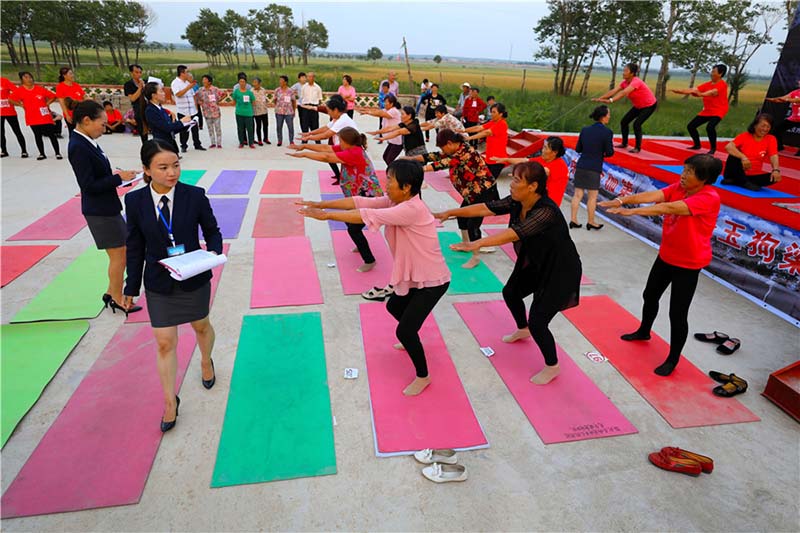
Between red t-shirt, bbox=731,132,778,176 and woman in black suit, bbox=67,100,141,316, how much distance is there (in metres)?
7.73

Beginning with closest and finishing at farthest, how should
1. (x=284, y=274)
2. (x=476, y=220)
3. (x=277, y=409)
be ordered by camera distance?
1. (x=277, y=409)
2. (x=284, y=274)
3. (x=476, y=220)

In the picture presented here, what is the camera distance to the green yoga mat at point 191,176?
8.93m

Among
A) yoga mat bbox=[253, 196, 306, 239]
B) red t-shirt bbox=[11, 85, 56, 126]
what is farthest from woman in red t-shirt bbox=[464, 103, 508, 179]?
red t-shirt bbox=[11, 85, 56, 126]

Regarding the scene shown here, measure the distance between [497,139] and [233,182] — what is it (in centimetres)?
→ 532

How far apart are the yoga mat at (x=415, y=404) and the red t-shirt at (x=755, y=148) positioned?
5537 mm

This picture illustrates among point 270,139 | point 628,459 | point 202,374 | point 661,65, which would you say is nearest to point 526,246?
point 628,459

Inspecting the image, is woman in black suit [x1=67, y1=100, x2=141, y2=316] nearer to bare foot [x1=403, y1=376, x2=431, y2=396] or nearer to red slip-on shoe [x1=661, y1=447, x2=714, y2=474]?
bare foot [x1=403, y1=376, x2=431, y2=396]

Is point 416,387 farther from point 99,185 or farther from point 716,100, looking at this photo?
point 716,100

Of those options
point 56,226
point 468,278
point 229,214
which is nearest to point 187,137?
point 229,214

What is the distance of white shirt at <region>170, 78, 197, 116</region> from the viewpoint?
33.0 ft

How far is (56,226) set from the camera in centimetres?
634

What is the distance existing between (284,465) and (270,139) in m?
12.5

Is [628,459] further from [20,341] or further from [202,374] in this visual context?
[20,341]

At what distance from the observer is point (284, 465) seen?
110 inches
